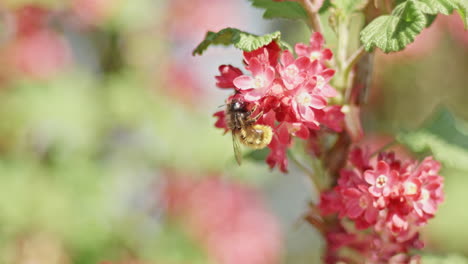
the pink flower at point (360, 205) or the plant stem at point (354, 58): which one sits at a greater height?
the plant stem at point (354, 58)

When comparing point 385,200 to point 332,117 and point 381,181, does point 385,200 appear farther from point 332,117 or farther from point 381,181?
point 332,117

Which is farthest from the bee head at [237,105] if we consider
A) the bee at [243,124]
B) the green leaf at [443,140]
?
the green leaf at [443,140]

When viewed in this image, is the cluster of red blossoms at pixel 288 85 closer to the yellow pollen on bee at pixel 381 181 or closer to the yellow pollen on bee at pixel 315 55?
the yellow pollen on bee at pixel 315 55

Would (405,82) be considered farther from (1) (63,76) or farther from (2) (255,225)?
(1) (63,76)

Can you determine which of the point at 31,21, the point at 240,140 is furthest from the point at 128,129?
the point at 240,140

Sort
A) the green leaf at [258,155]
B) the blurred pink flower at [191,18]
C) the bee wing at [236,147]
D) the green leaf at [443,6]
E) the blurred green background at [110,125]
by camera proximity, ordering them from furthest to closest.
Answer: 1. the blurred pink flower at [191,18]
2. the blurred green background at [110,125]
3. the green leaf at [258,155]
4. the bee wing at [236,147]
5. the green leaf at [443,6]

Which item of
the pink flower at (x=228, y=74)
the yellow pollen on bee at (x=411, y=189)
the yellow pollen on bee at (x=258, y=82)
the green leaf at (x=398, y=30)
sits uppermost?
the green leaf at (x=398, y=30)

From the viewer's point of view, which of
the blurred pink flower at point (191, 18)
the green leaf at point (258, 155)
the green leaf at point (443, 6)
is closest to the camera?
the green leaf at point (443, 6)
